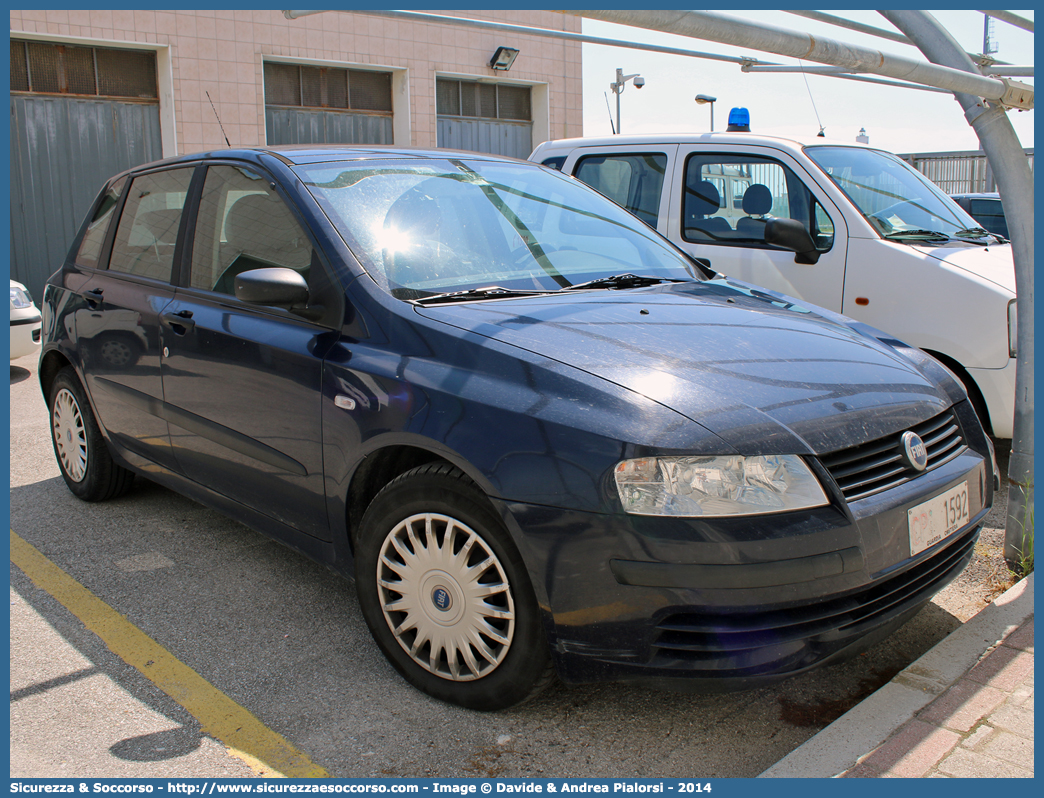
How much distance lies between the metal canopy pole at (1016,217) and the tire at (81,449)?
3965 mm

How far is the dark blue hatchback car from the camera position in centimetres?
225

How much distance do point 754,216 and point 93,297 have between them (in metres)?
3.73

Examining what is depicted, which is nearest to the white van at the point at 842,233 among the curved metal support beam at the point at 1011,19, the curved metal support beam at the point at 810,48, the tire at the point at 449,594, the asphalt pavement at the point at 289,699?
the curved metal support beam at the point at 1011,19

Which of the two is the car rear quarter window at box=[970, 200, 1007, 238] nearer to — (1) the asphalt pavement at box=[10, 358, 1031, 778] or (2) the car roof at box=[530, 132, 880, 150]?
(2) the car roof at box=[530, 132, 880, 150]

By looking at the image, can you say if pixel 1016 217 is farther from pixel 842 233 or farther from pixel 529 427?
pixel 529 427

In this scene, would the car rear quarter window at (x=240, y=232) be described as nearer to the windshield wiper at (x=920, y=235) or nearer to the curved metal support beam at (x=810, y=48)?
the curved metal support beam at (x=810, y=48)

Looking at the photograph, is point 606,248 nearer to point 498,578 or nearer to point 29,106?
point 498,578

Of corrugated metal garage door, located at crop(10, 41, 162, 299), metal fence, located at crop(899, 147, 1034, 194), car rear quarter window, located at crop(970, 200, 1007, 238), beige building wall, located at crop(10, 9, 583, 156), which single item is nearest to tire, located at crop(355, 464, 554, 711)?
car rear quarter window, located at crop(970, 200, 1007, 238)

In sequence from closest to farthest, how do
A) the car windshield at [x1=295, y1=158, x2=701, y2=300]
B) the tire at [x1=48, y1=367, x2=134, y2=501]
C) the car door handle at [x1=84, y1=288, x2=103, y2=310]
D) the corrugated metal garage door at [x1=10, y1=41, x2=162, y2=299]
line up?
1. the car windshield at [x1=295, y1=158, x2=701, y2=300]
2. the car door handle at [x1=84, y1=288, x2=103, y2=310]
3. the tire at [x1=48, y1=367, x2=134, y2=501]
4. the corrugated metal garage door at [x1=10, y1=41, x2=162, y2=299]

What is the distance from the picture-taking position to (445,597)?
259 centimetres

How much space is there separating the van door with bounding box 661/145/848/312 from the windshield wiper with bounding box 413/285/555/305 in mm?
2629

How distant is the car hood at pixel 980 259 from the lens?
4.62 metres

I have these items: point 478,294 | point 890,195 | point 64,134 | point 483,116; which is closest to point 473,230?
point 478,294

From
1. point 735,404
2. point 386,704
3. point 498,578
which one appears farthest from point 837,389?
point 386,704
